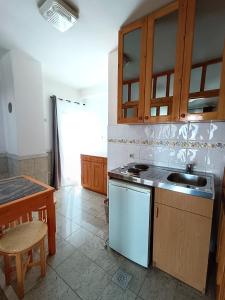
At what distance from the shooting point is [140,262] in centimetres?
150

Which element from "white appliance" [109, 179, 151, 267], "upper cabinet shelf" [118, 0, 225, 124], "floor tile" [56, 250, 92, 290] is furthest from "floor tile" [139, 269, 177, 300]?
"upper cabinet shelf" [118, 0, 225, 124]

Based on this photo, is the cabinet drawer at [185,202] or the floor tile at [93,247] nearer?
the cabinet drawer at [185,202]

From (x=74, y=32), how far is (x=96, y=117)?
198 centimetres

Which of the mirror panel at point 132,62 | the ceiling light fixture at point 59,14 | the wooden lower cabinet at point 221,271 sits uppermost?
the ceiling light fixture at point 59,14

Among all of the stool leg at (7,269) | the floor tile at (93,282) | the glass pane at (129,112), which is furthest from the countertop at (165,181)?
the stool leg at (7,269)

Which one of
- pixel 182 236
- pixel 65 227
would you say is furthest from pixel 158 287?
pixel 65 227

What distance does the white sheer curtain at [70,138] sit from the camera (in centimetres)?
346

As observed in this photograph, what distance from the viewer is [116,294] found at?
4.15 ft

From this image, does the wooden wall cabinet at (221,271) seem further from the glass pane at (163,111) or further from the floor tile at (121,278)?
the glass pane at (163,111)

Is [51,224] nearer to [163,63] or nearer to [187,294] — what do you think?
[187,294]

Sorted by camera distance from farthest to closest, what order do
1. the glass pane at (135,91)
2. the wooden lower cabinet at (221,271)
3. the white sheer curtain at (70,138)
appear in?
the white sheer curtain at (70,138) → the glass pane at (135,91) → the wooden lower cabinet at (221,271)

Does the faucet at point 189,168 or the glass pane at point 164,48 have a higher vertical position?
the glass pane at point 164,48

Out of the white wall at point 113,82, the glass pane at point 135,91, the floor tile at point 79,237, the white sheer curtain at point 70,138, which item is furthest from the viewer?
the white sheer curtain at point 70,138

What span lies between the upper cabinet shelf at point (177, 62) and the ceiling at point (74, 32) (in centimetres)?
18
